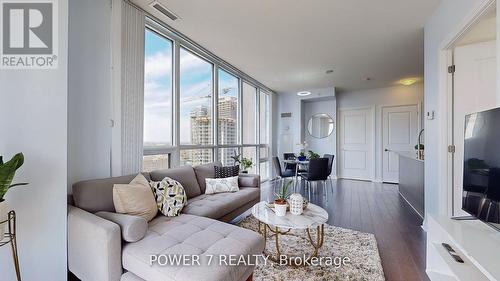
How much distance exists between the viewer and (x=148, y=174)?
2.41 meters

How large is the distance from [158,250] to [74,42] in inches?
81.4

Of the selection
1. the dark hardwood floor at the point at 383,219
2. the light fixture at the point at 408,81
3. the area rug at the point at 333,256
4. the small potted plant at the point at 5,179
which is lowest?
the dark hardwood floor at the point at 383,219

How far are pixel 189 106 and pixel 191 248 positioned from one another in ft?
8.50

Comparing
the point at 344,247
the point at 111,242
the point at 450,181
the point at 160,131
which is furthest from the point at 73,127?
the point at 450,181

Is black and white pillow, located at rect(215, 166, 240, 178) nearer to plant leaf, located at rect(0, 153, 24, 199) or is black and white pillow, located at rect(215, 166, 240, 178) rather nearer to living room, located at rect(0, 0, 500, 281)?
living room, located at rect(0, 0, 500, 281)

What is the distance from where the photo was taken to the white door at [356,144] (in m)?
6.20

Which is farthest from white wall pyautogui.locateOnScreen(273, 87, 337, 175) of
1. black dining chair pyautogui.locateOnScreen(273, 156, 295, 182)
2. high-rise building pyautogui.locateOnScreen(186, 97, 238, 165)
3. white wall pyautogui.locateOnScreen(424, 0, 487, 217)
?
white wall pyautogui.locateOnScreen(424, 0, 487, 217)

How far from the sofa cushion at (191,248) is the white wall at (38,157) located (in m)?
0.62

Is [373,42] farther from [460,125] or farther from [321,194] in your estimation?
[321,194]

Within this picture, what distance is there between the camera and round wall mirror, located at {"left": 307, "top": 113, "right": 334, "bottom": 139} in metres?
6.58

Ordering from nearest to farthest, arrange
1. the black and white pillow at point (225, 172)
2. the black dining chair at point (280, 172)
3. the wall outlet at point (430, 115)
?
the wall outlet at point (430, 115) → the black and white pillow at point (225, 172) → the black dining chair at point (280, 172)

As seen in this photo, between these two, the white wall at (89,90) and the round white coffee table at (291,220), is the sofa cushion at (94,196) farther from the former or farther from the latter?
the round white coffee table at (291,220)

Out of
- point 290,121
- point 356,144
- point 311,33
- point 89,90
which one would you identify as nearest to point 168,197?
point 89,90

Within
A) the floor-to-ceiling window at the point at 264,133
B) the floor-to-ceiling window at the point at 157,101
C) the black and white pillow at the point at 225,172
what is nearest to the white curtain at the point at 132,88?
the floor-to-ceiling window at the point at 157,101
